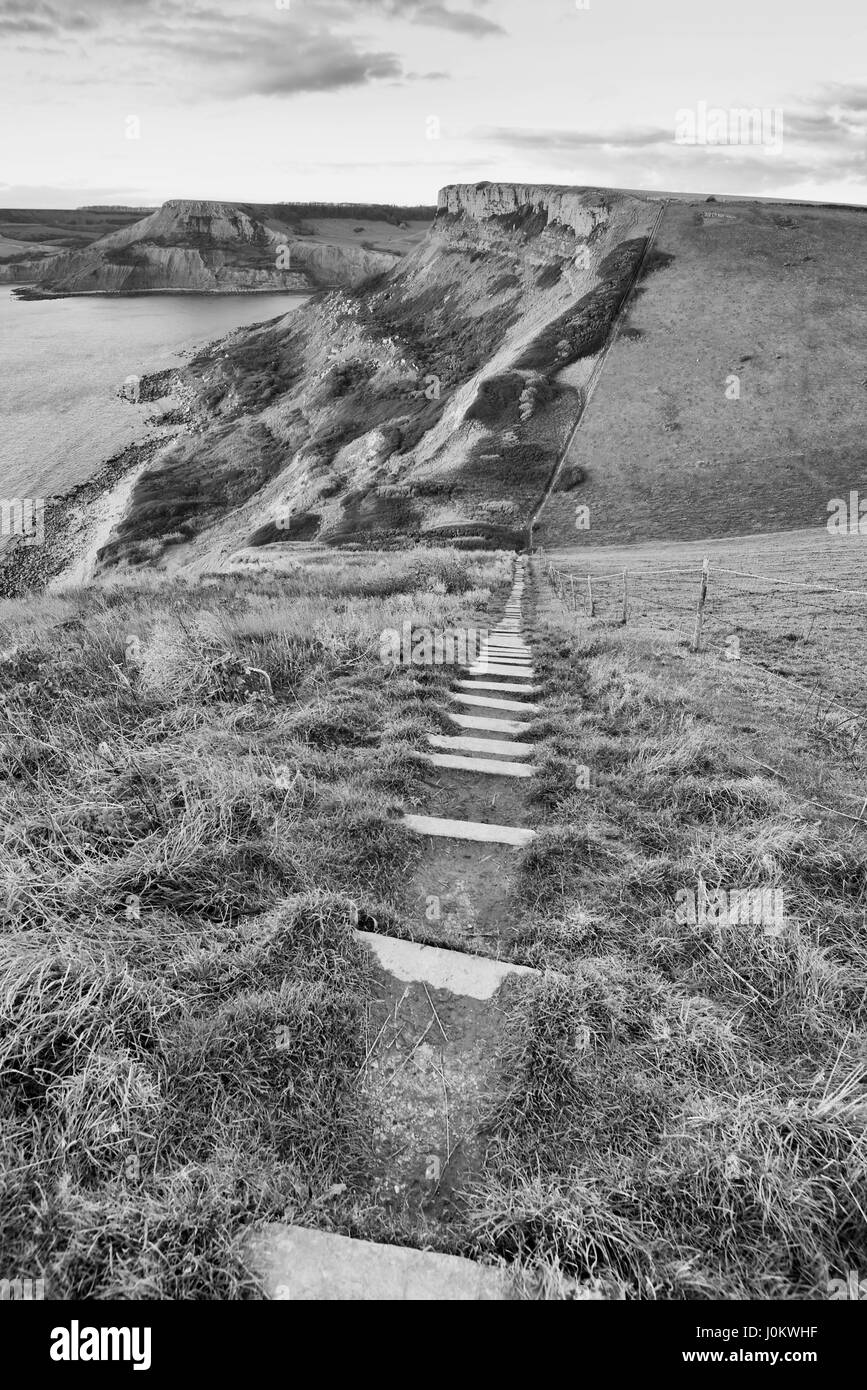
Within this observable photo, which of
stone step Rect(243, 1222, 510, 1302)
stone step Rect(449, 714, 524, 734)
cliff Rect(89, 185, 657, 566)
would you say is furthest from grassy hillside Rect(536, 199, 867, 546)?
stone step Rect(243, 1222, 510, 1302)

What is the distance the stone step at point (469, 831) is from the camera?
5145 millimetres

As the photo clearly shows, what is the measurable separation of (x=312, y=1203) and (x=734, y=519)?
166 ft

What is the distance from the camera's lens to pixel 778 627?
1560 centimetres

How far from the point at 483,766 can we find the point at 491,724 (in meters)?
1.24

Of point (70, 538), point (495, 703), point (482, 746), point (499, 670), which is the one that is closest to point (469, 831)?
point (482, 746)

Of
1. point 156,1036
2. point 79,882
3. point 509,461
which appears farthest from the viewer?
point 509,461

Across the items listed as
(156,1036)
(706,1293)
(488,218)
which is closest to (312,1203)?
(156,1036)

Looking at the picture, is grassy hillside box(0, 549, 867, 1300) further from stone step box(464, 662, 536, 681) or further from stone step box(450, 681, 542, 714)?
stone step box(464, 662, 536, 681)

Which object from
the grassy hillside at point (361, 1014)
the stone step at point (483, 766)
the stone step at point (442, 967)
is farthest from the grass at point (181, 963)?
the stone step at point (483, 766)

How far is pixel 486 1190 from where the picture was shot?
9.46 ft

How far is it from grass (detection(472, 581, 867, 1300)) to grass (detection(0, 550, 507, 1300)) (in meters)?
0.84

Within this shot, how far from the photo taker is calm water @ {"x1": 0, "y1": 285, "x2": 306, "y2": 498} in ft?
257

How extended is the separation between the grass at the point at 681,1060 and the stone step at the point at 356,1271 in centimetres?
18
